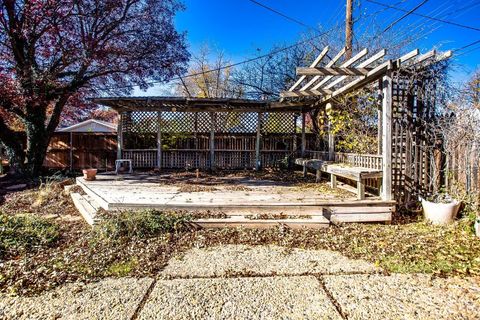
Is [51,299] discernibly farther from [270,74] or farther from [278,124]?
[270,74]

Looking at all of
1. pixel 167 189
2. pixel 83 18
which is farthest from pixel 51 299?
pixel 83 18

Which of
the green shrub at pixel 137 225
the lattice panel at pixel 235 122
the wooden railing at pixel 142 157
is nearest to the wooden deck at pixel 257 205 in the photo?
the green shrub at pixel 137 225

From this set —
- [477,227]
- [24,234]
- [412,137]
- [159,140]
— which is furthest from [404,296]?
[159,140]

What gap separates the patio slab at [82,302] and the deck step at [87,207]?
1.66 metres

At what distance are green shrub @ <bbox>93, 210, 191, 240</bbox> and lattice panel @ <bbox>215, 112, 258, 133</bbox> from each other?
5.85m

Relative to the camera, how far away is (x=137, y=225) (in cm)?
335

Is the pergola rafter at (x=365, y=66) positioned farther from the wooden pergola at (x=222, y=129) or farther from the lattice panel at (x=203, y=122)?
the lattice panel at (x=203, y=122)

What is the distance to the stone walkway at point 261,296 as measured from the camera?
1.90 m

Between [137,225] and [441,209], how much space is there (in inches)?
164

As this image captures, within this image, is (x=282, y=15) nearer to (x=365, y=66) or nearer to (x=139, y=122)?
(x=139, y=122)

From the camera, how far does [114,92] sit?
9359 millimetres

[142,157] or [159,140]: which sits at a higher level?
[159,140]

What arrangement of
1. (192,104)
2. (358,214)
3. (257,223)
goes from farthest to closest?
(192,104)
(358,214)
(257,223)

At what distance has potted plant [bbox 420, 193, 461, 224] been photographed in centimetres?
381
